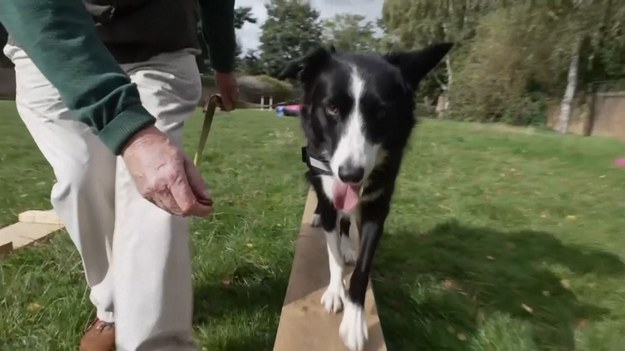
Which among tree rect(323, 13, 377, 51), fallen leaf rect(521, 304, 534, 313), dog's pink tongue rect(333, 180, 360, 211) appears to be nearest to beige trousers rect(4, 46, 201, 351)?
dog's pink tongue rect(333, 180, 360, 211)

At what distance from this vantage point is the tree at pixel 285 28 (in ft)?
111

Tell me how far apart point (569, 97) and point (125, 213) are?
18660 mm

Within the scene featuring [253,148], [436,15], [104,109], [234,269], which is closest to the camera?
[104,109]

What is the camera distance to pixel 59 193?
1947 millimetres

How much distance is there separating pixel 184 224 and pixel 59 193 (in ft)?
1.73

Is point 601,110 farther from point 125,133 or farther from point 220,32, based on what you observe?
point 125,133

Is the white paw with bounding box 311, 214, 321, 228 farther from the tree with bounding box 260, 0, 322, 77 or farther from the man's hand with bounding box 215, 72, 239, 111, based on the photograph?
the tree with bounding box 260, 0, 322, 77

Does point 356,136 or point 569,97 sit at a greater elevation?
point 356,136

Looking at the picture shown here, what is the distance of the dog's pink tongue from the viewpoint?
2.46 meters

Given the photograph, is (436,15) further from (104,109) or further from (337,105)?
(104,109)

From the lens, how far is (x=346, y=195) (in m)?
2.48

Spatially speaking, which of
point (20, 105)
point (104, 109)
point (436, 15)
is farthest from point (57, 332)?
point (436, 15)

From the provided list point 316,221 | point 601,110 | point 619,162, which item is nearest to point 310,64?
point 316,221

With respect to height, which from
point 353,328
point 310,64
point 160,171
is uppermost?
point 310,64
